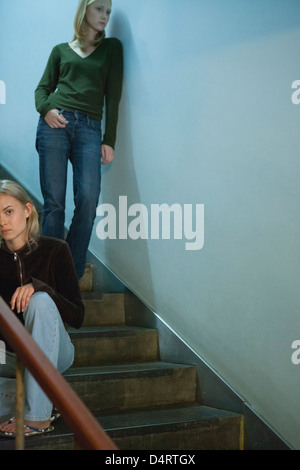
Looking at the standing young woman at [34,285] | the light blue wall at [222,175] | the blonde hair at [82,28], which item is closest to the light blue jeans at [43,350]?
the standing young woman at [34,285]

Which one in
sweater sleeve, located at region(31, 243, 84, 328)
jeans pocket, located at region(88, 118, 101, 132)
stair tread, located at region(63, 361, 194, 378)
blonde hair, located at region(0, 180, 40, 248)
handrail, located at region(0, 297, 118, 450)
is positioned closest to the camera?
handrail, located at region(0, 297, 118, 450)

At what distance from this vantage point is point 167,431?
218 centimetres

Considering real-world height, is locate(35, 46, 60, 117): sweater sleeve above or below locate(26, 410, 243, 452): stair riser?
above

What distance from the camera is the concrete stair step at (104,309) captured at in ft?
9.76

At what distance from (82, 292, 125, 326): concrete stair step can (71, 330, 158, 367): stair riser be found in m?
0.26

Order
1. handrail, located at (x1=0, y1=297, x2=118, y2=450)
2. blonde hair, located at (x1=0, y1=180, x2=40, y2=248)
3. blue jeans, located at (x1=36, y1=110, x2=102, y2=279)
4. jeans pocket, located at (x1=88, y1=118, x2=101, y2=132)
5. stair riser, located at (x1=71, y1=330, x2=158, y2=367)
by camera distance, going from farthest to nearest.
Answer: jeans pocket, located at (x1=88, y1=118, x2=101, y2=132) → blue jeans, located at (x1=36, y1=110, x2=102, y2=279) → stair riser, located at (x1=71, y1=330, x2=158, y2=367) → blonde hair, located at (x1=0, y1=180, x2=40, y2=248) → handrail, located at (x1=0, y1=297, x2=118, y2=450)

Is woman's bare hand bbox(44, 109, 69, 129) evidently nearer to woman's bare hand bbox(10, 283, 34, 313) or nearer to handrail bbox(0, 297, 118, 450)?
woman's bare hand bbox(10, 283, 34, 313)

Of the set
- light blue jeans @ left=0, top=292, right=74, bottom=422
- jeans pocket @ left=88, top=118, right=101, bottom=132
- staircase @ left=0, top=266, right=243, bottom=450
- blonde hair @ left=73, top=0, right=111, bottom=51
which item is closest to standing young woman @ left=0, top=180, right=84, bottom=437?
light blue jeans @ left=0, top=292, right=74, bottom=422

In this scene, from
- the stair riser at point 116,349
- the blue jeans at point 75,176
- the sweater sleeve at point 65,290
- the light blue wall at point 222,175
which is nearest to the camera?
the sweater sleeve at point 65,290

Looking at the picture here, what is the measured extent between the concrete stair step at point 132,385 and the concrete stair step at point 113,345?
8 cm

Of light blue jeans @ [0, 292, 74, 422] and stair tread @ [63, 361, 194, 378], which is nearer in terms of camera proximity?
light blue jeans @ [0, 292, 74, 422]

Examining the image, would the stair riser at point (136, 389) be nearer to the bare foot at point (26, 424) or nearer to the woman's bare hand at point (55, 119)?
the bare foot at point (26, 424)

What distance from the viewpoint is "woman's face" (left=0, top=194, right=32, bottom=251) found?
2146 mm
